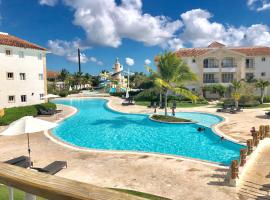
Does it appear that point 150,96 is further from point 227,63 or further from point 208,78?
point 227,63

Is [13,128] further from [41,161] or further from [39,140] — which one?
[39,140]

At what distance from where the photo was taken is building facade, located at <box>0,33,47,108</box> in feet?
102

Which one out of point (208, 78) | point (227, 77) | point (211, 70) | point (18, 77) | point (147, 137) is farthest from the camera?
point (208, 78)

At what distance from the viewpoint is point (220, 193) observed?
9703 mm

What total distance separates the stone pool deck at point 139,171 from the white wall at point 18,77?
1614 centimetres

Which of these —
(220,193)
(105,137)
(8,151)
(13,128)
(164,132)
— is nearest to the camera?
(220,193)

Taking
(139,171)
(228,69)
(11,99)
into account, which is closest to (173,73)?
(139,171)

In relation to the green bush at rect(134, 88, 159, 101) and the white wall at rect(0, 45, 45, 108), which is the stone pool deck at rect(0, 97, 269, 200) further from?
the green bush at rect(134, 88, 159, 101)

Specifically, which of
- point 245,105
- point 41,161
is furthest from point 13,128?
point 245,105

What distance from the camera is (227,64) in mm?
51500

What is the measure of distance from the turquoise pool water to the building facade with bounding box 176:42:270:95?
24.0 m

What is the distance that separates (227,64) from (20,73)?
40.0 m

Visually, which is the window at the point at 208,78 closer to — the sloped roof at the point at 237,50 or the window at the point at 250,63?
the sloped roof at the point at 237,50

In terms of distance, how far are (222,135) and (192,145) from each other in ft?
9.61
